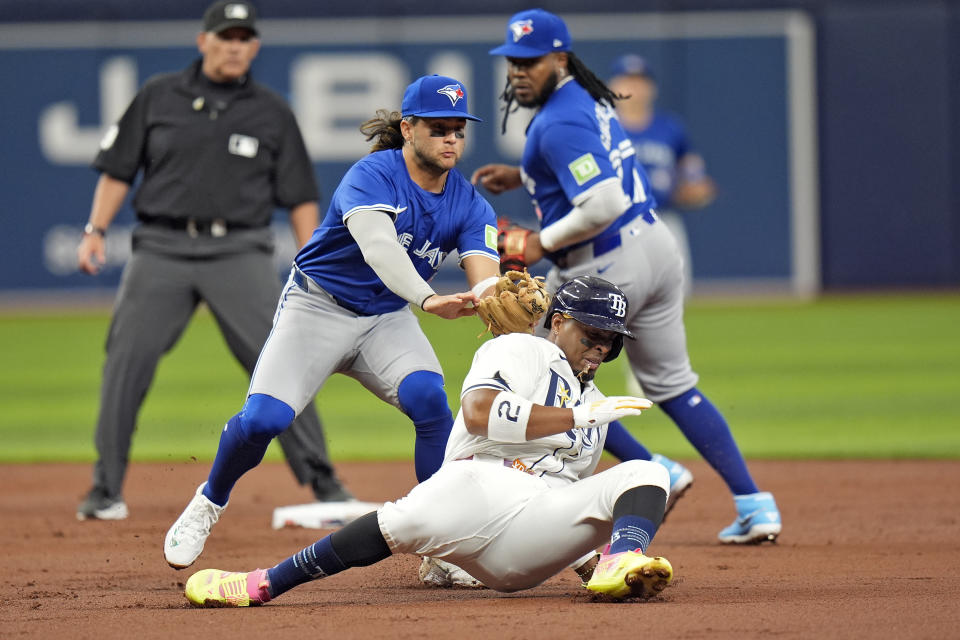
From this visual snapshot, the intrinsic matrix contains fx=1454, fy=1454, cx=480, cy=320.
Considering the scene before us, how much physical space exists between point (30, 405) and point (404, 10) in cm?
1015

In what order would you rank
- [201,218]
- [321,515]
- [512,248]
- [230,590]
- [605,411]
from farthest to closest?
[201,218], [321,515], [512,248], [230,590], [605,411]

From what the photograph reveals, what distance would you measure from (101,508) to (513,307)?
2882 millimetres

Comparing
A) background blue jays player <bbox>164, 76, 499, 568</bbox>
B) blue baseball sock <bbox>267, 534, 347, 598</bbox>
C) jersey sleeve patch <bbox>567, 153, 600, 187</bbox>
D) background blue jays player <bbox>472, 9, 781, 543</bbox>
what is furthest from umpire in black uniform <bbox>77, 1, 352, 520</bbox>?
blue baseball sock <bbox>267, 534, 347, 598</bbox>

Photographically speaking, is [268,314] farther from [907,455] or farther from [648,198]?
[907,455]

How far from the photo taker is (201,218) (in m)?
6.76

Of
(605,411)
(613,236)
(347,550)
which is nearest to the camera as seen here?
(605,411)

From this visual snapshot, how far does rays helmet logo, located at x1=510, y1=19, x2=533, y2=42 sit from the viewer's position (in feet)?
19.1

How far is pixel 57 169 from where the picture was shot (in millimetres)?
19641

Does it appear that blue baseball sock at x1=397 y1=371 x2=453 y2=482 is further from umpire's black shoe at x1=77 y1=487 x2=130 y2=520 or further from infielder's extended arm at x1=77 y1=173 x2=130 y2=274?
infielder's extended arm at x1=77 y1=173 x2=130 y2=274

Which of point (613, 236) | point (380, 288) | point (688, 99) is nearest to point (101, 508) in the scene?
point (380, 288)

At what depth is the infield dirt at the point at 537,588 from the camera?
4.14 metres

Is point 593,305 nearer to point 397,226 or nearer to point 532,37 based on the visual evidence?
point 397,226

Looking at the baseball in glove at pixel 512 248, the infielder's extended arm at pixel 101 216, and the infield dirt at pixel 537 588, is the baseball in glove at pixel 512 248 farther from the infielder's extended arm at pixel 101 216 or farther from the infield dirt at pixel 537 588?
the infielder's extended arm at pixel 101 216

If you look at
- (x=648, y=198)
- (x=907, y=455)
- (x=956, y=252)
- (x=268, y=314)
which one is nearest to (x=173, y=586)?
(x=268, y=314)
